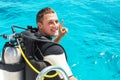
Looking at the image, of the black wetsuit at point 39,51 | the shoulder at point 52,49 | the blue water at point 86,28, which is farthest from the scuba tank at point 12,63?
the blue water at point 86,28

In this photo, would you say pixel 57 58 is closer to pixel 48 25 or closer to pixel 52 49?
pixel 52 49

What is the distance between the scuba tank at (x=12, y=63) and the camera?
2.87 meters

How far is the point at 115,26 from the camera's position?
24.0ft

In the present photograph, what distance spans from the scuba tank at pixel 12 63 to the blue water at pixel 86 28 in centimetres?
247

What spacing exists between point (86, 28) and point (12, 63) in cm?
444

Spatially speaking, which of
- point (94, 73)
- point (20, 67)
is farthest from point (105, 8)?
point (20, 67)

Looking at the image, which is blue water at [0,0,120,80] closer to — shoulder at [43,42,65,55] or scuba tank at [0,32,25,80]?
scuba tank at [0,32,25,80]

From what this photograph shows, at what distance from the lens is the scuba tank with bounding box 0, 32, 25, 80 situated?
2873 millimetres

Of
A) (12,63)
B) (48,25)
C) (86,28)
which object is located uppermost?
A: (48,25)

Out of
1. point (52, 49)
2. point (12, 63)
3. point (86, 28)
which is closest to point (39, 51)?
point (52, 49)

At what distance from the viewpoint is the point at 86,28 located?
7.14 meters

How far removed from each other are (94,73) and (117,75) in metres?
0.43

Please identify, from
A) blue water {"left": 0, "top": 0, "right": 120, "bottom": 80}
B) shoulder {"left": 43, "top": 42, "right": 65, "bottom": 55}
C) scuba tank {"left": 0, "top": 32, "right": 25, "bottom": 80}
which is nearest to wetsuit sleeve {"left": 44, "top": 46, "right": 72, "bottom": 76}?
shoulder {"left": 43, "top": 42, "right": 65, "bottom": 55}

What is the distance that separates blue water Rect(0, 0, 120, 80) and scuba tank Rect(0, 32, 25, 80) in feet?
8.10
